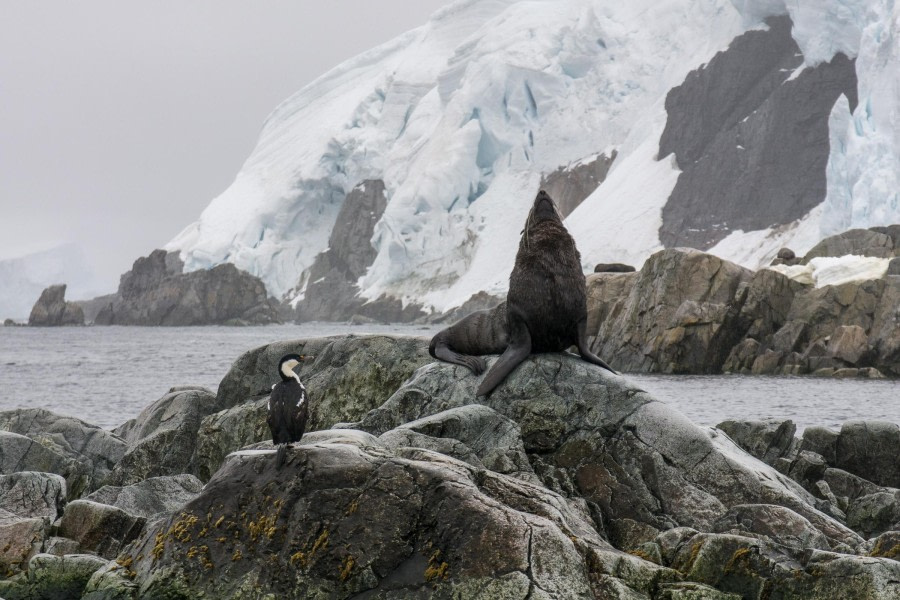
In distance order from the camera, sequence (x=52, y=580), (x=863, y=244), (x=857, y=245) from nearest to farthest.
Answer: (x=52, y=580) < (x=863, y=244) < (x=857, y=245)

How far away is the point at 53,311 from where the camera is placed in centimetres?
11762

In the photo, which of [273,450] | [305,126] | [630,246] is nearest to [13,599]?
[273,450]

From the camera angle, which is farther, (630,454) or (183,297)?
(183,297)

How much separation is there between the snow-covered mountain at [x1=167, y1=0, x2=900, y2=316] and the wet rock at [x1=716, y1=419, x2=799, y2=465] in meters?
61.1

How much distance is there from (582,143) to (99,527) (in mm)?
101749

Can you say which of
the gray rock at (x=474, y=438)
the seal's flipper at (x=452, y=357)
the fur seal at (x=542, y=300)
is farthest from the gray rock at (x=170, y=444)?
the gray rock at (x=474, y=438)

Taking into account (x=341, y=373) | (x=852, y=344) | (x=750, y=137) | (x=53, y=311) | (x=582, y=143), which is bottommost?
(x=852, y=344)

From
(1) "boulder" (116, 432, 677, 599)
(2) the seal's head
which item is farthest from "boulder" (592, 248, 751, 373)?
(1) "boulder" (116, 432, 677, 599)

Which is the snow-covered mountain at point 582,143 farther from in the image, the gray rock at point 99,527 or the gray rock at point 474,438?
the gray rock at point 99,527

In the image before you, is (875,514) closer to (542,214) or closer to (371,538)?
(542,214)

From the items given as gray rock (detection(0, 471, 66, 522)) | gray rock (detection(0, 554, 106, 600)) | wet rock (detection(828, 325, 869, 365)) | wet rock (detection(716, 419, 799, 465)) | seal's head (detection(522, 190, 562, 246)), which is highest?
seal's head (detection(522, 190, 562, 246))

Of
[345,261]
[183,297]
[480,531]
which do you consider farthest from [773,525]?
[345,261]

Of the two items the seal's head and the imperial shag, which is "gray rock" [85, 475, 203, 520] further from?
the seal's head

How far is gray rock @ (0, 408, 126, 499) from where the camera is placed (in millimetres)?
12938
